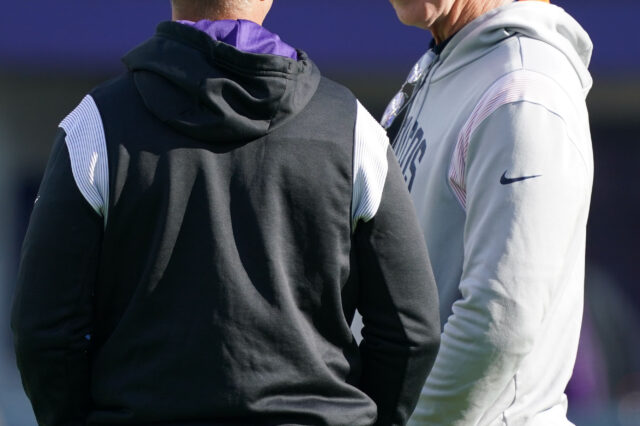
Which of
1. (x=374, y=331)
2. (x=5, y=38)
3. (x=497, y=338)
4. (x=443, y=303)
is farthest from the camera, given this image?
(x=5, y=38)

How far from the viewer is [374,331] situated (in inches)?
65.9

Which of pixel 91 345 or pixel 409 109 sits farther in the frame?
pixel 409 109

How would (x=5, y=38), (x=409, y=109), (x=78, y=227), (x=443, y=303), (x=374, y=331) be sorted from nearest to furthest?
(x=78, y=227)
(x=374, y=331)
(x=443, y=303)
(x=409, y=109)
(x=5, y=38)

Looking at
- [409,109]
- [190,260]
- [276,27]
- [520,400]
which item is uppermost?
[190,260]

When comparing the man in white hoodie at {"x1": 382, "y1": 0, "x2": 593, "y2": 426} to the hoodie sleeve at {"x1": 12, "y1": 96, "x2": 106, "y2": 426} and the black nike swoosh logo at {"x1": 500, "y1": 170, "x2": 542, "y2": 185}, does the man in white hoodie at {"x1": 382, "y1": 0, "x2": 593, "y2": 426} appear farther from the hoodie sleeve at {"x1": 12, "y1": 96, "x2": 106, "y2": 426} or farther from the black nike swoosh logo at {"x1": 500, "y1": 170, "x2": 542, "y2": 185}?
the hoodie sleeve at {"x1": 12, "y1": 96, "x2": 106, "y2": 426}

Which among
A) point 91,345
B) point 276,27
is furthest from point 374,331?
point 276,27

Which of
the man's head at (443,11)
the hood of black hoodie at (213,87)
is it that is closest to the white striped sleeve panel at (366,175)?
the hood of black hoodie at (213,87)

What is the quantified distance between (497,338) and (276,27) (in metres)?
4.56

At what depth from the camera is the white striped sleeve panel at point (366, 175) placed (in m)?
1.60

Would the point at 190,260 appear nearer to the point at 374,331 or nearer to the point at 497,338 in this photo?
the point at 374,331

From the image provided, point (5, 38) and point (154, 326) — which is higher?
point (154, 326)

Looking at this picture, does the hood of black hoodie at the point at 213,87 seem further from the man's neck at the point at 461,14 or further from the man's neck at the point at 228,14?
the man's neck at the point at 461,14

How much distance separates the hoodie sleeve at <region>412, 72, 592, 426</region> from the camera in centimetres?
192

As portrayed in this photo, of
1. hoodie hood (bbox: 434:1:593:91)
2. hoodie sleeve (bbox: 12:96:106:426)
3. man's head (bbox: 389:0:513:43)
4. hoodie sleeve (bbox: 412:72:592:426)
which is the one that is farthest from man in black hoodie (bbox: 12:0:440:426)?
man's head (bbox: 389:0:513:43)
